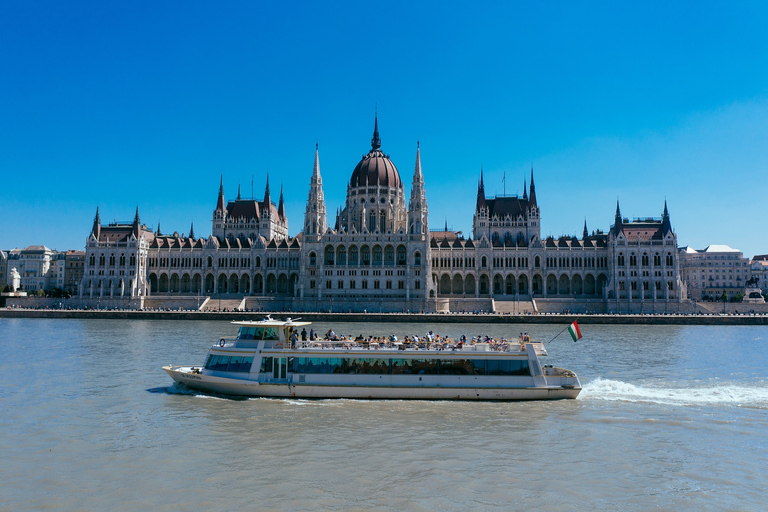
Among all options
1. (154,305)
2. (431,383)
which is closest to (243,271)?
(154,305)

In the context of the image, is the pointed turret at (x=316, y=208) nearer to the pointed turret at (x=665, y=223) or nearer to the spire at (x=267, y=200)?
the spire at (x=267, y=200)

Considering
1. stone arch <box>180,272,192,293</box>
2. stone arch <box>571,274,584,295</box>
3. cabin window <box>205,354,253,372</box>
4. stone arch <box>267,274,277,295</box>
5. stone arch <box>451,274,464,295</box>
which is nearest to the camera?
cabin window <box>205,354,253,372</box>

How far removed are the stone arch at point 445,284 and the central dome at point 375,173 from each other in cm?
1988

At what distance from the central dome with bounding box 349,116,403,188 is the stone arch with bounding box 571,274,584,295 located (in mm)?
35393

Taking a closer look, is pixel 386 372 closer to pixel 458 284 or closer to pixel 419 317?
pixel 419 317

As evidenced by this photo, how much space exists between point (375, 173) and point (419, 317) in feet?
124

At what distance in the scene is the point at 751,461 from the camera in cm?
1869

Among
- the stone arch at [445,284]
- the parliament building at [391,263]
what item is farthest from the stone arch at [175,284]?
the stone arch at [445,284]

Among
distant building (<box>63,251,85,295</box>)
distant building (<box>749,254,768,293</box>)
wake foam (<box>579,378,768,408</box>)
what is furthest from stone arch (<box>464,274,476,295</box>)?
distant building (<box>63,251,85,295</box>)

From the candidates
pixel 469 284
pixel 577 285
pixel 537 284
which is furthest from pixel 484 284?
pixel 577 285

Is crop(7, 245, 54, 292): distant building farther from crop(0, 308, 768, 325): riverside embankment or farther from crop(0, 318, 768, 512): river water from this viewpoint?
crop(0, 318, 768, 512): river water

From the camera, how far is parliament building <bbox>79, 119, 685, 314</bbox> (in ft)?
332

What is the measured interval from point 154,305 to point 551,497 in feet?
322

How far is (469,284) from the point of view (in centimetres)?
10925
